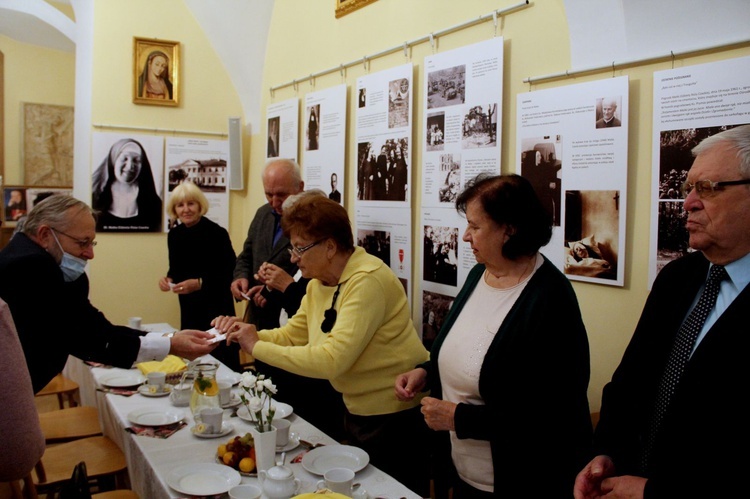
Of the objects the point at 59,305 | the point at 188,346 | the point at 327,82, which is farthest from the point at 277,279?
the point at 327,82

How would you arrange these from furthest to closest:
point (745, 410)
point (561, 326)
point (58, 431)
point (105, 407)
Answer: point (58, 431)
point (105, 407)
point (561, 326)
point (745, 410)

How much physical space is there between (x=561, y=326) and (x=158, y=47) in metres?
4.87

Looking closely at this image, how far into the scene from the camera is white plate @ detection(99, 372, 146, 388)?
2887mm

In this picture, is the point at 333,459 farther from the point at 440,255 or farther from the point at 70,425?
the point at 70,425

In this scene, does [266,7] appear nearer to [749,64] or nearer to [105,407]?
[105,407]

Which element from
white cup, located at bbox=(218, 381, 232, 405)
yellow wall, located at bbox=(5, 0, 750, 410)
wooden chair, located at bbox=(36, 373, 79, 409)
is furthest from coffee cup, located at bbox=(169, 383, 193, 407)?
wooden chair, located at bbox=(36, 373, 79, 409)

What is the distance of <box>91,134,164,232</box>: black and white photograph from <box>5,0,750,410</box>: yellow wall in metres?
0.14

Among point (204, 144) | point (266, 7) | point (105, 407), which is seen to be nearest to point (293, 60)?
point (266, 7)

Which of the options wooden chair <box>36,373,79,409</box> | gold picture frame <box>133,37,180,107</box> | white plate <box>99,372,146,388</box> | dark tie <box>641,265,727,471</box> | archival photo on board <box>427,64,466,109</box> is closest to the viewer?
dark tie <box>641,265,727,471</box>

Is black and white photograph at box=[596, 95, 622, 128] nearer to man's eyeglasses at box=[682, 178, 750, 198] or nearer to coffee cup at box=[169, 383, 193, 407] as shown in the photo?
man's eyeglasses at box=[682, 178, 750, 198]

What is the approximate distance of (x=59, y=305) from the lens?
2229mm

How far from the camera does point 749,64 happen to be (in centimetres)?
207

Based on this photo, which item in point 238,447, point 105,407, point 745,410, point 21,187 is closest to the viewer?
point 745,410

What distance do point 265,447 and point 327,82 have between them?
10.4 ft
